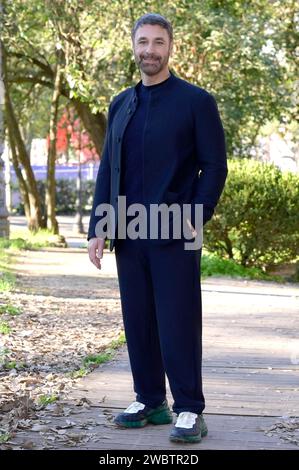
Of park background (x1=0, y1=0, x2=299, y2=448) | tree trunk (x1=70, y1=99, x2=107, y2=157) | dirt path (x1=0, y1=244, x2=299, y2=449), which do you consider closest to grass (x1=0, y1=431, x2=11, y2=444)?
dirt path (x1=0, y1=244, x2=299, y2=449)

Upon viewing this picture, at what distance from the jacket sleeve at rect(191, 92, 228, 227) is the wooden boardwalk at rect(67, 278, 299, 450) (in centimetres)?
120

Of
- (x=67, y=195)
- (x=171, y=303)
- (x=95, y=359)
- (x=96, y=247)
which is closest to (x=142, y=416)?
(x=171, y=303)

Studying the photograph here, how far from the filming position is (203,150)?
552 cm

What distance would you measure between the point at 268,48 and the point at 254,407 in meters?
14.9

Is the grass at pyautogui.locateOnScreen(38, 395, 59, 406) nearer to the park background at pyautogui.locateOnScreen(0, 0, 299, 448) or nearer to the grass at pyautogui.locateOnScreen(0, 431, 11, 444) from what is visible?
the grass at pyautogui.locateOnScreen(0, 431, 11, 444)

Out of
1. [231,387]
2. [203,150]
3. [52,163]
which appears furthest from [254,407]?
[52,163]

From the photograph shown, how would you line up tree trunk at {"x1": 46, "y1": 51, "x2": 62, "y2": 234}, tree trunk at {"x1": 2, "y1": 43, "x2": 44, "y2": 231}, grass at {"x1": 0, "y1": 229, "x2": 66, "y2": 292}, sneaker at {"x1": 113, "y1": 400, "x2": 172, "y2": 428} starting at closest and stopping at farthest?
sneaker at {"x1": 113, "y1": 400, "x2": 172, "y2": 428}, grass at {"x1": 0, "y1": 229, "x2": 66, "y2": 292}, tree trunk at {"x1": 46, "y1": 51, "x2": 62, "y2": 234}, tree trunk at {"x1": 2, "y1": 43, "x2": 44, "y2": 231}

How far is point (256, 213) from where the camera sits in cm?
1614

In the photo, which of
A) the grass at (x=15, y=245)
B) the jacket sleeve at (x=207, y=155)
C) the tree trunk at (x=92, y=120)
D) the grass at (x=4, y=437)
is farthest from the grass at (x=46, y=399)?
the tree trunk at (x=92, y=120)

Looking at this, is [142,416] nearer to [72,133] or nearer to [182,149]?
[182,149]

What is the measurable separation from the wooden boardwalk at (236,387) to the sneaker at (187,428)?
0.13 ft

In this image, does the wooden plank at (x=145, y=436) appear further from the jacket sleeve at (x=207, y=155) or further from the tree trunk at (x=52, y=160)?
the tree trunk at (x=52, y=160)

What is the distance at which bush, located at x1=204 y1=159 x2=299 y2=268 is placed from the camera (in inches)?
636
